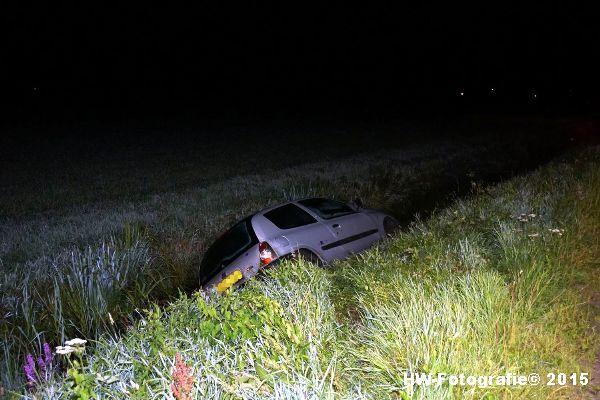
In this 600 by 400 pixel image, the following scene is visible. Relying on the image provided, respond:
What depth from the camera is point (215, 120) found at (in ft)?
150

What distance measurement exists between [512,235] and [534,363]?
2.45 m

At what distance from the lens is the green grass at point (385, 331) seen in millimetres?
3043

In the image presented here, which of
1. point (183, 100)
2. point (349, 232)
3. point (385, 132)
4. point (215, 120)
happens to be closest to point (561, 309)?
point (349, 232)

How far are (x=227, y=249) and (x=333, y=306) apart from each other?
11.3 feet

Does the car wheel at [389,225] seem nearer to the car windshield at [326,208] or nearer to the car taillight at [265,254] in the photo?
the car windshield at [326,208]

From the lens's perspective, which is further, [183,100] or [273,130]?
[183,100]

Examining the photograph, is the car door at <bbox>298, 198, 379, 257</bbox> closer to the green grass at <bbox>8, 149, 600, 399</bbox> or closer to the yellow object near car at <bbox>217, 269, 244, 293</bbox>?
the yellow object near car at <bbox>217, 269, 244, 293</bbox>

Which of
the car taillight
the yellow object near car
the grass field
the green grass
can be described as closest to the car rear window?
the car taillight

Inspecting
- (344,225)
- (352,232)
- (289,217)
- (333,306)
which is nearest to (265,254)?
(289,217)

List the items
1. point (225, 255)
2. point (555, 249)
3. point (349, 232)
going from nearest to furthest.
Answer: point (555, 249), point (225, 255), point (349, 232)

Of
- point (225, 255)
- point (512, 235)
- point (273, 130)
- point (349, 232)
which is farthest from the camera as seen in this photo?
point (273, 130)

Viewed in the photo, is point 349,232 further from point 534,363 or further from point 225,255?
point 534,363

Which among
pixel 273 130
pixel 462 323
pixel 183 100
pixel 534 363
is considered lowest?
pixel 534 363

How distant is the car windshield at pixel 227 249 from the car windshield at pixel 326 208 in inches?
53.9
